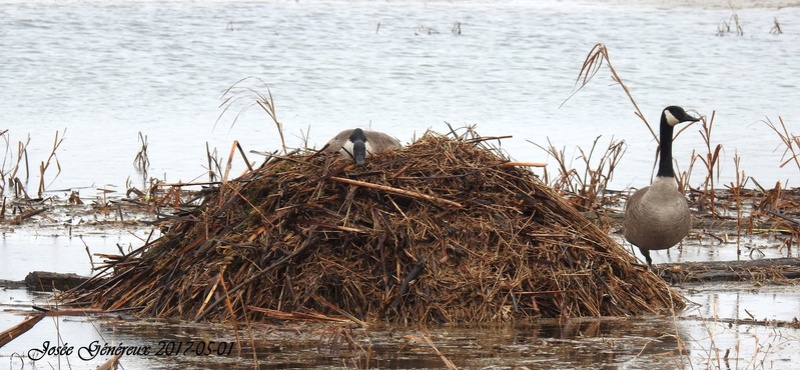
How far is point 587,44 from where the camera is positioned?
2295cm

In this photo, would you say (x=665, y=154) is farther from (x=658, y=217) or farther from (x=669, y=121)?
(x=658, y=217)

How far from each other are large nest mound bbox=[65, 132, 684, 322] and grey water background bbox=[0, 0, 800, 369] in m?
0.38

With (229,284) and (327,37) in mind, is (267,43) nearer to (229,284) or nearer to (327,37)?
(327,37)

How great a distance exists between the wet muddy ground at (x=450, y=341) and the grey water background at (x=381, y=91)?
27mm

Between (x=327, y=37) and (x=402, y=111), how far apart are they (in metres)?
7.39

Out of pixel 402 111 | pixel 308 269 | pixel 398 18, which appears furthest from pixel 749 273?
pixel 398 18

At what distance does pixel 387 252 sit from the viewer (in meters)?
6.34

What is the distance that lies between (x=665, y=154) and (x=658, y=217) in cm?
100

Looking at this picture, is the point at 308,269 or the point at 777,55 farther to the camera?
the point at 777,55

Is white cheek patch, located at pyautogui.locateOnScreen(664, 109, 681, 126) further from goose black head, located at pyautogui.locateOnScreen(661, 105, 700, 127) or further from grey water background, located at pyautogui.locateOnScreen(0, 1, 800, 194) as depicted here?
grey water background, located at pyautogui.locateOnScreen(0, 1, 800, 194)

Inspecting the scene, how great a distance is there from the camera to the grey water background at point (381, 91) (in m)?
6.16

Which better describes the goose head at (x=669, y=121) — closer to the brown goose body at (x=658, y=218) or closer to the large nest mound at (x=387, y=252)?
the brown goose body at (x=658, y=218)

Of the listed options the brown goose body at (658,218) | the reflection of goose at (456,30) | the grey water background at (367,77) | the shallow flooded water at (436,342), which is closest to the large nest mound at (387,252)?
the shallow flooded water at (436,342)

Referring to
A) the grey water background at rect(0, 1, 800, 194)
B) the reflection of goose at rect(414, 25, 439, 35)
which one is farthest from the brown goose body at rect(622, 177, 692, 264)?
the reflection of goose at rect(414, 25, 439, 35)
